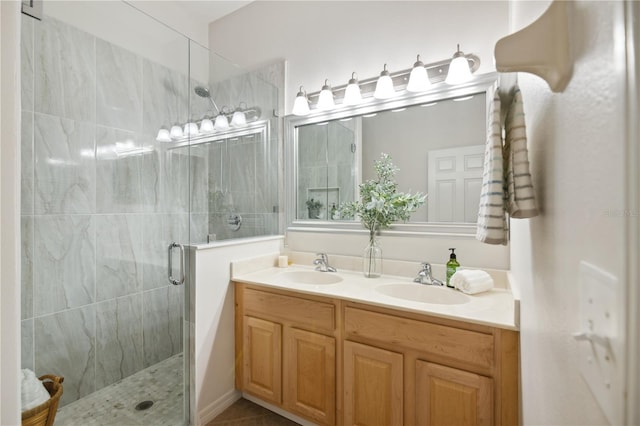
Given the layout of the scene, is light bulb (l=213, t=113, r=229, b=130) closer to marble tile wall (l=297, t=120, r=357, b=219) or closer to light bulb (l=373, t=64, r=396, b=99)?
marble tile wall (l=297, t=120, r=357, b=219)

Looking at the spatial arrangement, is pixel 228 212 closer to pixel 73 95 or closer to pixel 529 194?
pixel 73 95

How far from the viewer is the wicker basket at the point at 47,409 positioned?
1.27 metres

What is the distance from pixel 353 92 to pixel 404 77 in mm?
329

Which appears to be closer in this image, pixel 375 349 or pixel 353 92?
pixel 375 349

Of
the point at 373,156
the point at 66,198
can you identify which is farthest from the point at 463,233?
the point at 66,198

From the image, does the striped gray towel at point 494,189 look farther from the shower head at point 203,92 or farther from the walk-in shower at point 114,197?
the shower head at point 203,92

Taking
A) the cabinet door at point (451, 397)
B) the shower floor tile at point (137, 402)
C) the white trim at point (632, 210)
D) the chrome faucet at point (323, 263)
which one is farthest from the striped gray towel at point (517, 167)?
the shower floor tile at point (137, 402)

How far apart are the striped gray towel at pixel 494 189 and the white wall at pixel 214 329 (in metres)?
1.49

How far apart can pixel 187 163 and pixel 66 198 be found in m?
0.64

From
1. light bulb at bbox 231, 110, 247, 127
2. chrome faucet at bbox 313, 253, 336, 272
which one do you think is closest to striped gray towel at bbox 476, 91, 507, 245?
chrome faucet at bbox 313, 253, 336, 272

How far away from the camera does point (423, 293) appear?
170 centimetres

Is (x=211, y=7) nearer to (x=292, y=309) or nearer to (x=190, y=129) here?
(x=190, y=129)

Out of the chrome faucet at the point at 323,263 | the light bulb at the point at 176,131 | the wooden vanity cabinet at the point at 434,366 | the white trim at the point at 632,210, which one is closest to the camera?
the white trim at the point at 632,210
